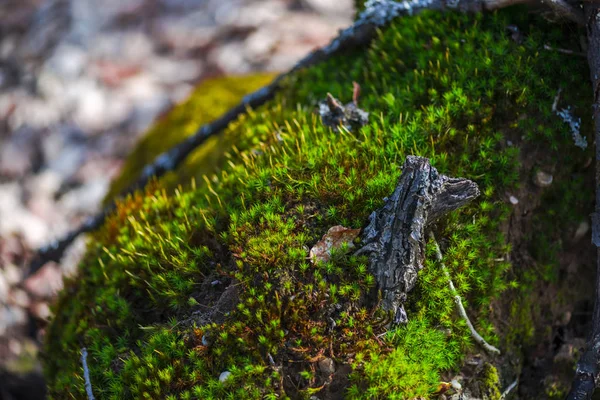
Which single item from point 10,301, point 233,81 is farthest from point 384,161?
point 10,301

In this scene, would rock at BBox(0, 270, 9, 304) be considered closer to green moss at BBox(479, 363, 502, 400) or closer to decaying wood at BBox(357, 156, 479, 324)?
decaying wood at BBox(357, 156, 479, 324)

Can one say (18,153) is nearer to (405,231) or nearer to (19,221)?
(19,221)

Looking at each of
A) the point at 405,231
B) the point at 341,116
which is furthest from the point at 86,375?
the point at 341,116

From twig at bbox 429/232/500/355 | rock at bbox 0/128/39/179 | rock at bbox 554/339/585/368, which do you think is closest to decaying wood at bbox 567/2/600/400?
twig at bbox 429/232/500/355

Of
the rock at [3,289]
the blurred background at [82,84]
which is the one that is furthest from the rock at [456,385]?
the rock at [3,289]

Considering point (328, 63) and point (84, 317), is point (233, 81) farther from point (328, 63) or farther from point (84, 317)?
point (84, 317)

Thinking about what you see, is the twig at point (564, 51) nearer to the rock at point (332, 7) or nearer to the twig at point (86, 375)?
the twig at point (86, 375)
